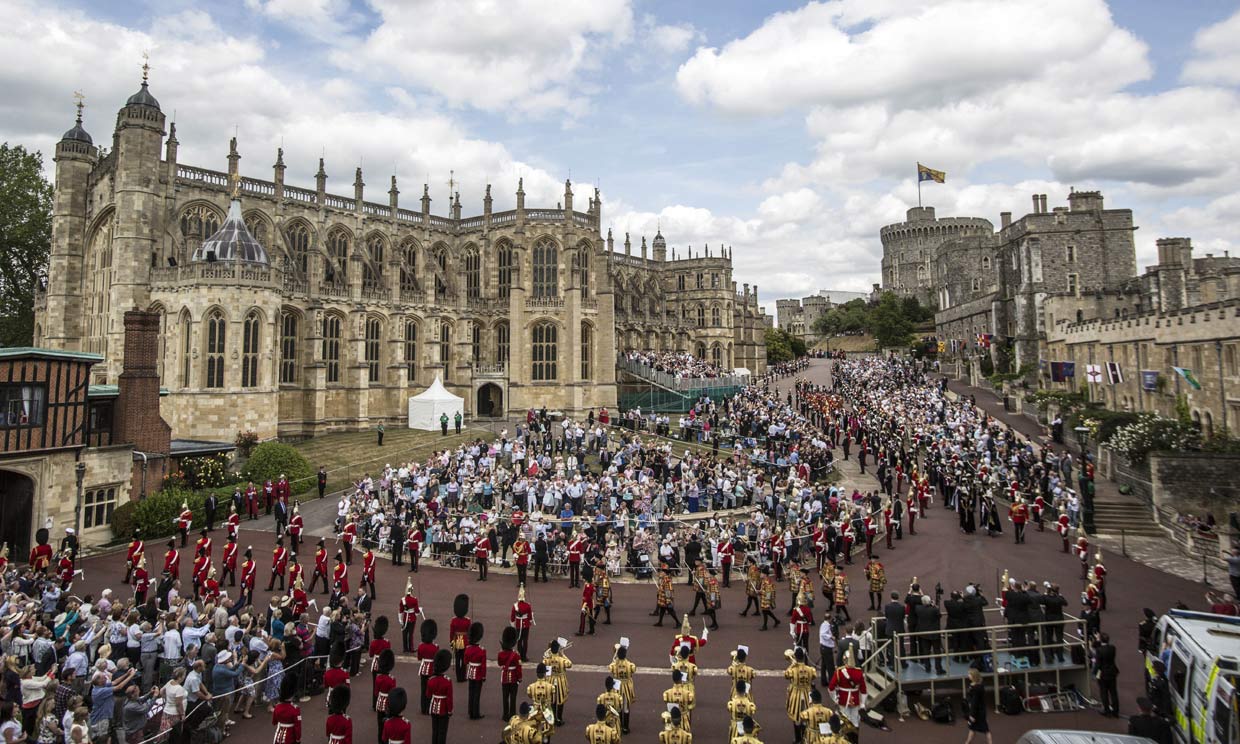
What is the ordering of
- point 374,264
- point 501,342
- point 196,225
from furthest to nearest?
point 501,342
point 374,264
point 196,225

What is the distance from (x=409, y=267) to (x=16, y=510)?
3052cm

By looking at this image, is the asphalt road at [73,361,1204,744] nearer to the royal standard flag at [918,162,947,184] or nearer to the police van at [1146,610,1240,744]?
the police van at [1146,610,1240,744]

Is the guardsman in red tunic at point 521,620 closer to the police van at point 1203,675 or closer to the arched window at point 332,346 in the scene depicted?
the police van at point 1203,675

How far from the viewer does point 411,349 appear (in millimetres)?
46188

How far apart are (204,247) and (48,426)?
1682 centimetres

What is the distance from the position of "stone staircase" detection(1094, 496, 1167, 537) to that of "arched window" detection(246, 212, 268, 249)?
145 ft

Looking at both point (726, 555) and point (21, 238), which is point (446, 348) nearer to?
point (21, 238)

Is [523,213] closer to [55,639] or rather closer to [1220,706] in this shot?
[55,639]

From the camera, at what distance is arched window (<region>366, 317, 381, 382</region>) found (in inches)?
1731

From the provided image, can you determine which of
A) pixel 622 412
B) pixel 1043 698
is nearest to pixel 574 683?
pixel 1043 698

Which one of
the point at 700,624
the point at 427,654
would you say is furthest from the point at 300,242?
the point at 427,654

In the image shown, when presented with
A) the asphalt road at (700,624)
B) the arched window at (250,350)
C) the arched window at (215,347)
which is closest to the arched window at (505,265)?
the arched window at (250,350)

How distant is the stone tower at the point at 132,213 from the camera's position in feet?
113

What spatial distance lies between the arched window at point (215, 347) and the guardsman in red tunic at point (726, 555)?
93.7 ft
